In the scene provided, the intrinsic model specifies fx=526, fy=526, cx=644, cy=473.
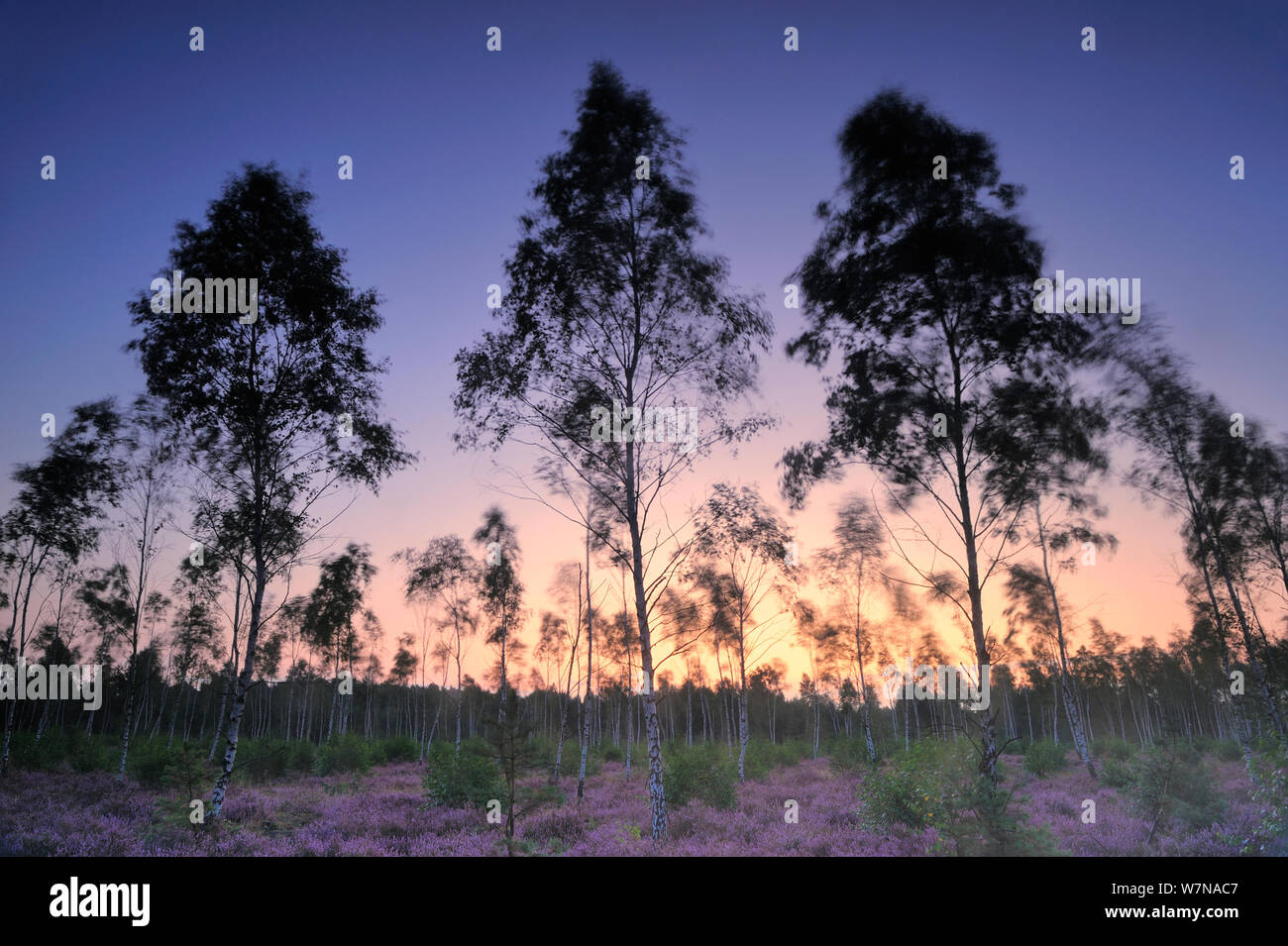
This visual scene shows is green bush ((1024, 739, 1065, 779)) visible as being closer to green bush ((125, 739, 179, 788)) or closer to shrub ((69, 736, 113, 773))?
green bush ((125, 739, 179, 788))

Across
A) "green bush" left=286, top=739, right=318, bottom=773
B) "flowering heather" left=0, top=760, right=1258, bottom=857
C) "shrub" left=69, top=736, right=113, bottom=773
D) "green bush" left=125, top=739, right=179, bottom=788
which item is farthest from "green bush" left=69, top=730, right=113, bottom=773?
"green bush" left=286, top=739, right=318, bottom=773

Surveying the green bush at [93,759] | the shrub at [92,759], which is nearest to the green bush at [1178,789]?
the green bush at [93,759]

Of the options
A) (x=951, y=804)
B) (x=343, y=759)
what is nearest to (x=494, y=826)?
(x=951, y=804)

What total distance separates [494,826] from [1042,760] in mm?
24666

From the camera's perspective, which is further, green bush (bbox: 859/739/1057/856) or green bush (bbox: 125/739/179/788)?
green bush (bbox: 125/739/179/788)

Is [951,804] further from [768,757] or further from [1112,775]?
[768,757]

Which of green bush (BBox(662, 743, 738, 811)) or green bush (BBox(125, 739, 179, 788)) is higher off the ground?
green bush (BBox(662, 743, 738, 811))

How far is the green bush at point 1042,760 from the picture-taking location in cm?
2357

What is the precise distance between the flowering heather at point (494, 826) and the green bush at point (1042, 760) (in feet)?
11.1

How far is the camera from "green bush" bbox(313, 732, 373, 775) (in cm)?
2722

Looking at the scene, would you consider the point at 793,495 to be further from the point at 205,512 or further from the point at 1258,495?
the point at 205,512

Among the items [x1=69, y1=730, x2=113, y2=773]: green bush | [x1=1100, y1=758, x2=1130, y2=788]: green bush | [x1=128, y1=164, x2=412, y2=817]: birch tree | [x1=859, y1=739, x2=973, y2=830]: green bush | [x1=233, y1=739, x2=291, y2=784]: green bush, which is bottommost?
[x1=233, y1=739, x2=291, y2=784]: green bush

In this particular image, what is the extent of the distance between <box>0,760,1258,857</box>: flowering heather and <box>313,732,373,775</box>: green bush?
24.1ft

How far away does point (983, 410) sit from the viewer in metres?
11.2
